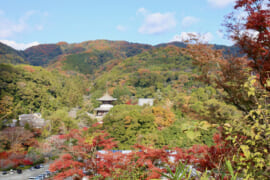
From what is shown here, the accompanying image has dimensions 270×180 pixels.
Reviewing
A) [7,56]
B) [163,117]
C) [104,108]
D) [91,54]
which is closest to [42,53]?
[91,54]

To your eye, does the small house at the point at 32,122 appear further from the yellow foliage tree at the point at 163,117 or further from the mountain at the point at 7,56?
the mountain at the point at 7,56

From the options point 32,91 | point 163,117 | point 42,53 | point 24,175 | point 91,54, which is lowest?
point 24,175

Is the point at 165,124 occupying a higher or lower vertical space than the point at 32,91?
lower

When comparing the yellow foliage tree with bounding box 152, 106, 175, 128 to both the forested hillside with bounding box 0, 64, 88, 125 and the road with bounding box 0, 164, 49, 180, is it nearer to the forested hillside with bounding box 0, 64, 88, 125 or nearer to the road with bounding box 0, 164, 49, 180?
the road with bounding box 0, 164, 49, 180

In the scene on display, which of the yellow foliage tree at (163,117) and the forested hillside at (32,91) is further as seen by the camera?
the forested hillside at (32,91)

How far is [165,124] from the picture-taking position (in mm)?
13711

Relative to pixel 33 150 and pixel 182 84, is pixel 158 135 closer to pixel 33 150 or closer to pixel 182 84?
pixel 33 150

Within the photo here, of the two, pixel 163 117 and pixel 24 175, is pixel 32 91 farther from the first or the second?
pixel 163 117

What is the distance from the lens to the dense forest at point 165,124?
139cm

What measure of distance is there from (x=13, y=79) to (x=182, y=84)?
904 inches

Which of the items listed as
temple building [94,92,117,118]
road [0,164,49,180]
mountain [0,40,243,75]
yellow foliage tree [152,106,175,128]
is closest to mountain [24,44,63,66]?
mountain [0,40,243,75]

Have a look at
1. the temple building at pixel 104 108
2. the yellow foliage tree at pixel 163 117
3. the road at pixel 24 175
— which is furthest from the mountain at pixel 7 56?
the yellow foliage tree at pixel 163 117

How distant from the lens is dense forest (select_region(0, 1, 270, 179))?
139 centimetres

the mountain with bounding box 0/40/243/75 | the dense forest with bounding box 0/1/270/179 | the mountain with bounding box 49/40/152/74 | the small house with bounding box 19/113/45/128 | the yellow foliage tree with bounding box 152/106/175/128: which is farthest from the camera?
the mountain with bounding box 49/40/152/74
